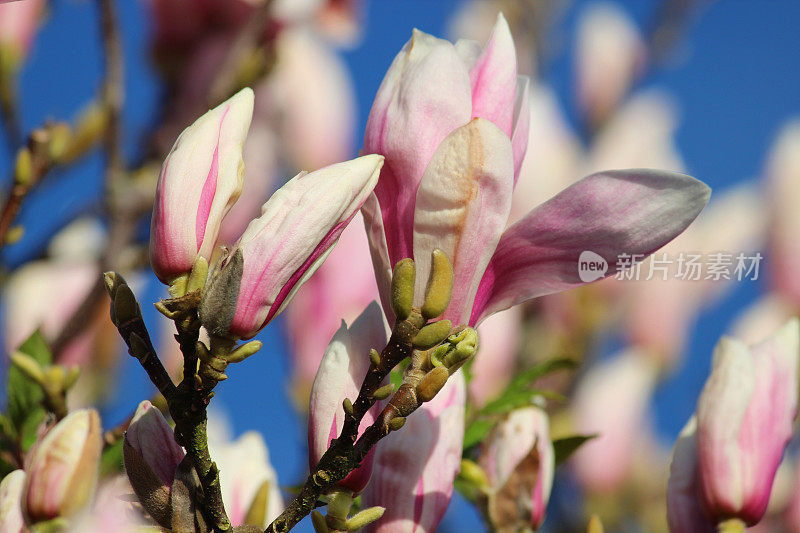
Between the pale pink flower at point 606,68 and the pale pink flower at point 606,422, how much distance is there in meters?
0.90

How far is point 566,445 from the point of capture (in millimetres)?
833

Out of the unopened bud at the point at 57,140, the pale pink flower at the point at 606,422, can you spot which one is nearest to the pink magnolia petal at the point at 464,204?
the unopened bud at the point at 57,140

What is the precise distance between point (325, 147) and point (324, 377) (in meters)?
1.68

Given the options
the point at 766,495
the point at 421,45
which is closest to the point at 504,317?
the point at 766,495

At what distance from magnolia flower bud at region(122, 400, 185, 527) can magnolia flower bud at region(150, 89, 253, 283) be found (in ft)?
0.32

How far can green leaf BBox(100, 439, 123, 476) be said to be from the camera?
2.40 feet

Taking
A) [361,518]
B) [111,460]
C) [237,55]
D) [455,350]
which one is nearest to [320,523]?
[361,518]

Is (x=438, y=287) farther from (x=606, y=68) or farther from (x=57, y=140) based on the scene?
(x=606, y=68)

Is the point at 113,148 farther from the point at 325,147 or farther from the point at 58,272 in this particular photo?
the point at 325,147

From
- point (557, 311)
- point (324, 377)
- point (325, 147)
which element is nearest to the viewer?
point (324, 377)

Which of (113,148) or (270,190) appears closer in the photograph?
(113,148)

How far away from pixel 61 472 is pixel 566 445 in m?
0.46

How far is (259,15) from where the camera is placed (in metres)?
1.13

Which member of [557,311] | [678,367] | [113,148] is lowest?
[678,367]
